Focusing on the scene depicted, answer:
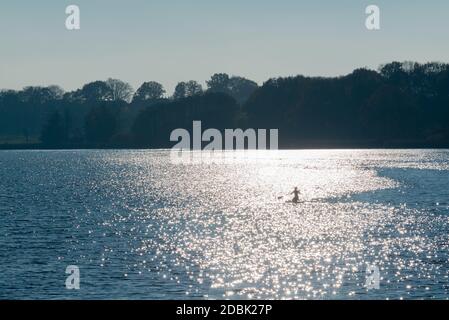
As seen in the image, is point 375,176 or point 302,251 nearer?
point 302,251

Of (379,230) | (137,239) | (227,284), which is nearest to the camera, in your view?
(227,284)

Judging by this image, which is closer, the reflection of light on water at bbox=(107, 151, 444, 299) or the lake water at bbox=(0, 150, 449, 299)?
the lake water at bbox=(0, 150, 449, 299)

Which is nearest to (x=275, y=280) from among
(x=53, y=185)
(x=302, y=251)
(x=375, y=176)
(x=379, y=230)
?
(x=302, y=251)

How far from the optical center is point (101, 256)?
59.8 meters

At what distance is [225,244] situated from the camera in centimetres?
6625

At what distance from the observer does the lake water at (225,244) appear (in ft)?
156

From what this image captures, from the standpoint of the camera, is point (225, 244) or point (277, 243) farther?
point (277, 243)

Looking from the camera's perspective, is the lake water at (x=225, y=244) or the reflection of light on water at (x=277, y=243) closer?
the lake water at (x=225, y=244)

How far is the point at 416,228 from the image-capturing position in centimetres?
7600

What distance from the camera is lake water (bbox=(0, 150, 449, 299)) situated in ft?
156

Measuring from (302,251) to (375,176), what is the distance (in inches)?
4436

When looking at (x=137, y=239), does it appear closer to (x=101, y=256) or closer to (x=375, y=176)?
(x=101, y=256)
